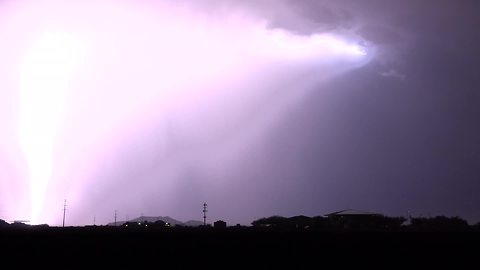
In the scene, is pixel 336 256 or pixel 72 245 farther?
pixel 72 245

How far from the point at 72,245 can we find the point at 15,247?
11.4 feet

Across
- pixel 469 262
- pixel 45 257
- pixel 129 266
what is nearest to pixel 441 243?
pixel 469 262

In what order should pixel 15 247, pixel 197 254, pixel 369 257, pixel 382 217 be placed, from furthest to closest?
1. pixel 382 217
2. pixel 15 247
3. pixel 197 254
4. pixel 369 257

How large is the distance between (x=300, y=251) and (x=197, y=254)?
5.92 meters

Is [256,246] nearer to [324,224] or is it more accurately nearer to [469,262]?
[469,262]

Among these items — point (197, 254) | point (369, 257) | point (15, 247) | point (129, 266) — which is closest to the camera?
point (129, 266)

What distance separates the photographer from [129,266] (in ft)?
71.8

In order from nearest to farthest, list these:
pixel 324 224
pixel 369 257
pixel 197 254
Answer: pixel 369 257 < pixel 197 254 < pixel 324 224

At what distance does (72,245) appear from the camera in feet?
104

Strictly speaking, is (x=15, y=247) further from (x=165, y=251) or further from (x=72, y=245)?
(x=165, y=251)

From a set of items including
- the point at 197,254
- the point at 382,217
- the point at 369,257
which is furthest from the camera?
the point at 382,217

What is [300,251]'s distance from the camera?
27.2 metres

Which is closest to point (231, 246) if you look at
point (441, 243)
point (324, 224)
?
point (441, 243)

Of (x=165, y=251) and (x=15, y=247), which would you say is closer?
(x=165, y=251)
